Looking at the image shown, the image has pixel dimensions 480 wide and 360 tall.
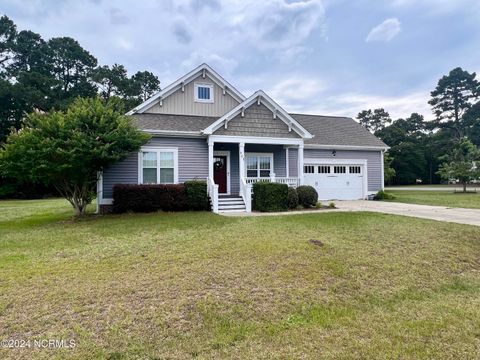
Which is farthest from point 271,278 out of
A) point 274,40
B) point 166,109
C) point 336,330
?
point 274,40

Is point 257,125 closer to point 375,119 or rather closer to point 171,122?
point 171,122

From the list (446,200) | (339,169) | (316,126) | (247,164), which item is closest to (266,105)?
(247,164)

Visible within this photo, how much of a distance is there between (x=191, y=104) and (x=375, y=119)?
59.6m

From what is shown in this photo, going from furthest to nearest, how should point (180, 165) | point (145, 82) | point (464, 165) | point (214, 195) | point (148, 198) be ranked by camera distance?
point (145, 82) < point (464, 165) < point (180, 165) < point (214, 195) < point (148, 198)

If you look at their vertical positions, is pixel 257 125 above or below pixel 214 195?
above

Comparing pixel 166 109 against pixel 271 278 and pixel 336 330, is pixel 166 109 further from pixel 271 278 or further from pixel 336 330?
pixel 336 330

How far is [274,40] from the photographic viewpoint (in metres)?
17.8

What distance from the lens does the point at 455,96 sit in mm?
54812

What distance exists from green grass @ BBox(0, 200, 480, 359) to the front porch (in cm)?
661

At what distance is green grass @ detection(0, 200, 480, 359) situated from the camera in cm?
306

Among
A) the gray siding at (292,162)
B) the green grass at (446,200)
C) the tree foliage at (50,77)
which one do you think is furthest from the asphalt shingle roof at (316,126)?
the tree foliage at (50,77)

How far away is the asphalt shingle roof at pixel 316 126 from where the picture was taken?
46.5 feet

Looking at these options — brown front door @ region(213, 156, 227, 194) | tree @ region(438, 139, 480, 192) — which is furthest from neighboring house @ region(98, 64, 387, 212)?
tree @ region(438, 139, 480, 192)

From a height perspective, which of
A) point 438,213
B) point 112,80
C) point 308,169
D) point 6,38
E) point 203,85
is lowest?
point 438,213
